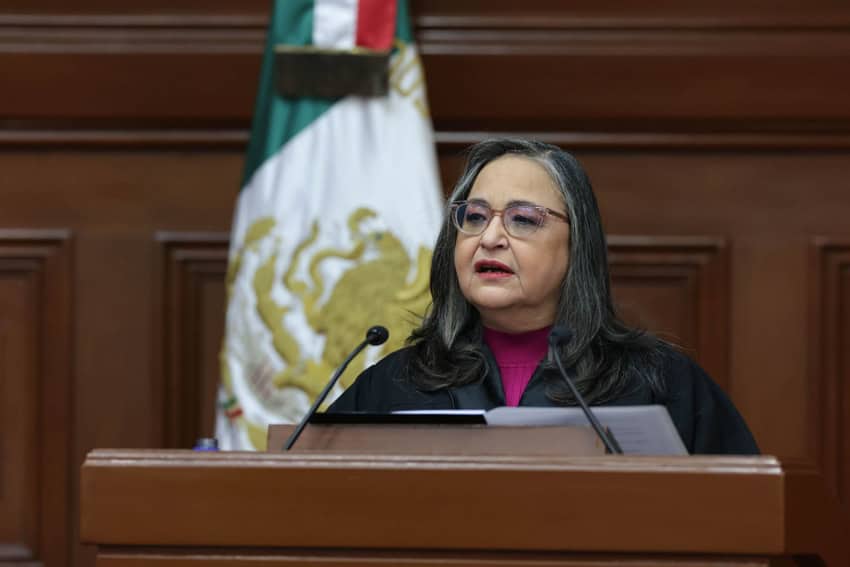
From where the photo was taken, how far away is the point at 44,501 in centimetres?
368

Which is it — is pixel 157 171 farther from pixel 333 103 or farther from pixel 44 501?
pixel 44 501

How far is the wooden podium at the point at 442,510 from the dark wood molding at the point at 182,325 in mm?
1961

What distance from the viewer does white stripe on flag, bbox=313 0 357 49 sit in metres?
3.46

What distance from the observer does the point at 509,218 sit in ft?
8.11

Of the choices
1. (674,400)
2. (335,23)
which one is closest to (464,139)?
(335,23)

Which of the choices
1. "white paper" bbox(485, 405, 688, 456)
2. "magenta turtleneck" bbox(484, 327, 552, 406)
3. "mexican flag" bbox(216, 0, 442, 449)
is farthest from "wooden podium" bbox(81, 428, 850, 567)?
"mexican flag" bbox(216, 0, 442, 449)

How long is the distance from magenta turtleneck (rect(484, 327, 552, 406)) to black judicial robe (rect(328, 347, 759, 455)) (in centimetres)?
3

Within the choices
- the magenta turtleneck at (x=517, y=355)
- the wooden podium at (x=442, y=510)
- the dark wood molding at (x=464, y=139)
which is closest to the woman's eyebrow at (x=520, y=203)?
the magenta turtleneck at (x=517, y=355)

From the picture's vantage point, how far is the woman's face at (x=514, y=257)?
8.07ft

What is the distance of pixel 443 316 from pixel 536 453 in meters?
0.78

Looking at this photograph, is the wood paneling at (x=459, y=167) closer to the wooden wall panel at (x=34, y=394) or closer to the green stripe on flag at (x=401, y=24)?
the wooden wall panel at (x=34, y=394)

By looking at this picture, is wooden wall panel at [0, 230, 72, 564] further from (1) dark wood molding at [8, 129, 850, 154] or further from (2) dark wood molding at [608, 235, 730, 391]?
(2) dark wood molding at [608, 235, 730, 391]

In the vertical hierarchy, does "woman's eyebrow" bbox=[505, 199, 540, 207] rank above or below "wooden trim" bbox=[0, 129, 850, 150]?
below

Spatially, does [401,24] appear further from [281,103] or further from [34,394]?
[34,394]
